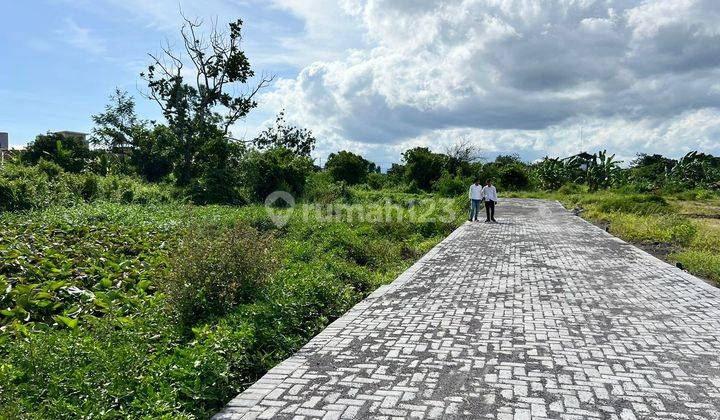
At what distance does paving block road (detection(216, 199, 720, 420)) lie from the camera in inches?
142

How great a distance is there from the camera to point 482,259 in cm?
1015

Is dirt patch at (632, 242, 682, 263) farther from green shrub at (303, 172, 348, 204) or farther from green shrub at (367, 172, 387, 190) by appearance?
green shrub at (367, 172, 387, 190)

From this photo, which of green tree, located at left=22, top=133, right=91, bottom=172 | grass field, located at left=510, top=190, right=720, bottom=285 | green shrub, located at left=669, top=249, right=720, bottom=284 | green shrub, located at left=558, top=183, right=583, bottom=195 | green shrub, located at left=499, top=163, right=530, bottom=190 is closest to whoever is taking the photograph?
green shrub, located at left=669, top=249, right=720, bottom=284

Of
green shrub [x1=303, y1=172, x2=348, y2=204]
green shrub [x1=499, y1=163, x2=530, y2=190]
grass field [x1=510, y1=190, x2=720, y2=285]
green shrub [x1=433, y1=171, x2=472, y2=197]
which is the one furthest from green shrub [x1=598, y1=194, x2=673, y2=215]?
green shrub [x1=499, y1=163, x2=530, y2=190]

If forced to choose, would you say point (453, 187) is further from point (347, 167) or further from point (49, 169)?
point (49, 169)

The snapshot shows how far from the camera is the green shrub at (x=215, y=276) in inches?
202

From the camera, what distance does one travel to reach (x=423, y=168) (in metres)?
36.2

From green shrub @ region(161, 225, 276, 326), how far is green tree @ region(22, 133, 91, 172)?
25.2m

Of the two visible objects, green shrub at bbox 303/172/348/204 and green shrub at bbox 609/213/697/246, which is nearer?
green shrub at bbox 609/213/697/246

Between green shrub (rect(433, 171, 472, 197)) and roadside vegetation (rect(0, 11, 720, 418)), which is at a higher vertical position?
green shrub (rect(433, 171, 472, 197))

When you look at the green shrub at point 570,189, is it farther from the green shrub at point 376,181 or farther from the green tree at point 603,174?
the green shrub at point 376,181

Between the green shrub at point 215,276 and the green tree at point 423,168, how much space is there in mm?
→ 30550

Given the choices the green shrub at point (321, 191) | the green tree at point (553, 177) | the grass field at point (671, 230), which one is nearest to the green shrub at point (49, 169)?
the green shrub at point (321, 191)

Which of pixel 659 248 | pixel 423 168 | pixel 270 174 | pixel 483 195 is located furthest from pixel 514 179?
pixel 659 248
